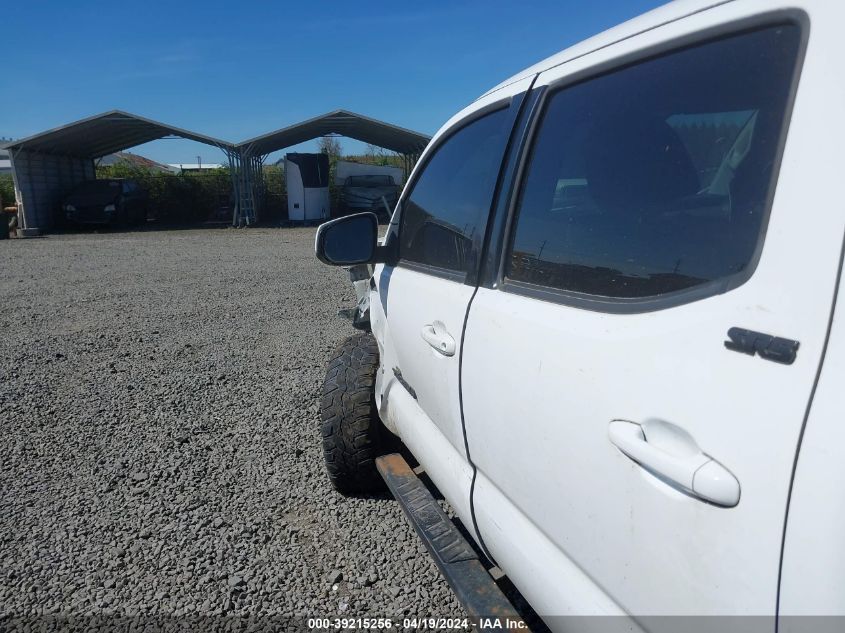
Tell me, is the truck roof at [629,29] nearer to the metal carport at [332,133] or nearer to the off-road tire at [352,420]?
the off-road tire at [352,420]

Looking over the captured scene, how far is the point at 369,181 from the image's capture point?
2862 centimetres

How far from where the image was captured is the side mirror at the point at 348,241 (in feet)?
8.84

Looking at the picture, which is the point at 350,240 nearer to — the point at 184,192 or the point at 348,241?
the point at 348,241

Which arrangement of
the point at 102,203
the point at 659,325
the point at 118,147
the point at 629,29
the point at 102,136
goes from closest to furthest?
the point at 659,325 < the point at 629,29 < the point at 102,203 < the point at 102,136 < the point at 118,147

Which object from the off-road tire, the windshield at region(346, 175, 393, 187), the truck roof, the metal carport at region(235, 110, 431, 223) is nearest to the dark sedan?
the metal carport at region(235, 110, 431, 223)

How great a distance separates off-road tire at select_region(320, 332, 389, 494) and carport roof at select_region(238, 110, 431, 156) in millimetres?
21787

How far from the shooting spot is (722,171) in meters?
1.24

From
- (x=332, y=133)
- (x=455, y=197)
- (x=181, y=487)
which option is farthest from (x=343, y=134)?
(x=455, y=197)

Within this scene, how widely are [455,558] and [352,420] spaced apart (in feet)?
3.88

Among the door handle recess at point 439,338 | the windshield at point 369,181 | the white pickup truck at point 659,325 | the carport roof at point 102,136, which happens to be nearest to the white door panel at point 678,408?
the white pickup truck at point 659,325

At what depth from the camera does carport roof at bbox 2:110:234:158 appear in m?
20.8

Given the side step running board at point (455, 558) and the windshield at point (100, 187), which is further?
the windshield at point (100, 187)

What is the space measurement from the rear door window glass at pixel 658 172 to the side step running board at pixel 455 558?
0.90 metres

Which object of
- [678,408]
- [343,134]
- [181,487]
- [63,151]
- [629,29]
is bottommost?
[181,487]
